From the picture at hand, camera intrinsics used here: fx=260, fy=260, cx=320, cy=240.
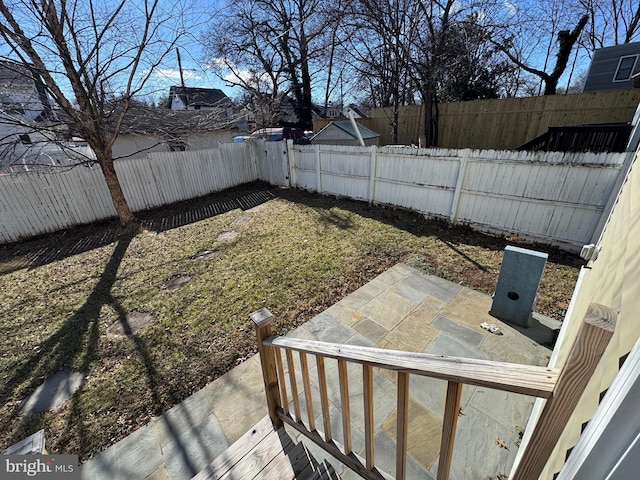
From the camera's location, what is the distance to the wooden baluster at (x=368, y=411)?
1.23 meters

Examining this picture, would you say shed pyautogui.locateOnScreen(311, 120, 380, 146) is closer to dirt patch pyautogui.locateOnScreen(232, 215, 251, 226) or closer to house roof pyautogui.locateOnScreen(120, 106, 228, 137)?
house roof pyautogui.locateOnScreen(120, 106, 228, 137)

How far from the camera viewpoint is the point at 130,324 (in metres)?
3.70

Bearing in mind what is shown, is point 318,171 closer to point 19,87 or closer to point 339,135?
point 339,135

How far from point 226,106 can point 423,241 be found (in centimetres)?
1079

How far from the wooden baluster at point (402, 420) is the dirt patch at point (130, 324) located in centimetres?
371

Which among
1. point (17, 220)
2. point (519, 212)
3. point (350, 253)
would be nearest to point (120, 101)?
point (17, 220)

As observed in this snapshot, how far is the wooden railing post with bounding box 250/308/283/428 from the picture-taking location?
1.80 m

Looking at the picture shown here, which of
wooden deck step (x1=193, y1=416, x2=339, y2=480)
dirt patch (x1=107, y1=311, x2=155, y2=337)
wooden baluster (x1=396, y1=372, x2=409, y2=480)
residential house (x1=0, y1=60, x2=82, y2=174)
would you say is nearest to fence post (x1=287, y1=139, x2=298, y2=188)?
residential house (x1=0, y1=60, x2=82, y2=174)

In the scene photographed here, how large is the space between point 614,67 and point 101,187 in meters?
22.6

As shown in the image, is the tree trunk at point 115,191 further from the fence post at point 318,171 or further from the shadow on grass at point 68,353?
the fence post at point 318,171

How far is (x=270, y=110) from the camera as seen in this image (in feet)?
43.7

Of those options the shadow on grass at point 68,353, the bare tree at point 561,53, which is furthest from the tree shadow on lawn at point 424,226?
the bare tree at point 561,53

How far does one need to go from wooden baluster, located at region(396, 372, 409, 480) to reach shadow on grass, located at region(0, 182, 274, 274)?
7514 mm

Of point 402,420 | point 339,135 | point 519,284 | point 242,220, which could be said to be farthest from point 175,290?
point 339,135
